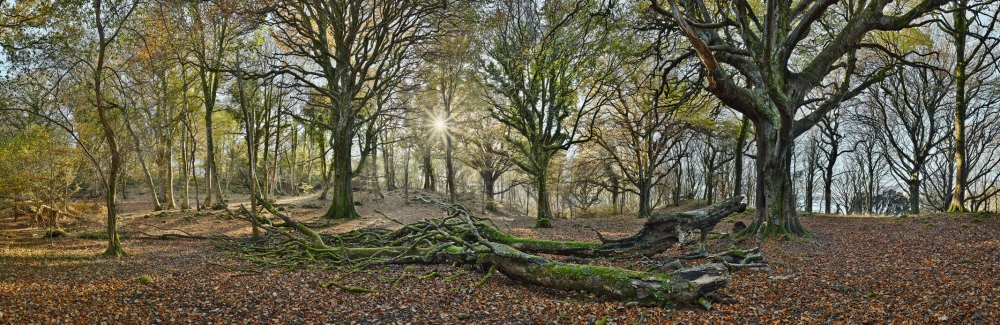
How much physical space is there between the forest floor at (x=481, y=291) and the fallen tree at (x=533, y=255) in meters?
0.22

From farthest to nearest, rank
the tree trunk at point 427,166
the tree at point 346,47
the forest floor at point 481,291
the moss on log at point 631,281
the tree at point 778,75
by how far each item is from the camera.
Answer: the tree trunk at point 427,166 < the tree at point 346,47 < the tree at point 778,75 < the moss on log at point 631,281 < the forest floor at point 481,291

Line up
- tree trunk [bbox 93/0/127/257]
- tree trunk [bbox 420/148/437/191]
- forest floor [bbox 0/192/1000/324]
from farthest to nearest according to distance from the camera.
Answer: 1. tree trunk [bbox 420/148/437/191]
2. tree trunk [bbox 93/0/127/257]
3. forest floor [bbox 0/192/1000/324]

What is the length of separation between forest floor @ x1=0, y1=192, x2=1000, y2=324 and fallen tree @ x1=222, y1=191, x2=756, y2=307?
0.22 meters

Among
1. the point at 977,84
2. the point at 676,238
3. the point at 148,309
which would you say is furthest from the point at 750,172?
the point at 148,309

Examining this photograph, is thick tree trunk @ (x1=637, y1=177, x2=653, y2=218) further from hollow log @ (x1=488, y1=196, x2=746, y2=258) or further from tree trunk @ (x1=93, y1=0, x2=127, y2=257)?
tree trunk @ (x1=93, y1=0, x2=127, y2=257)

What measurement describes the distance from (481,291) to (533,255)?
1209 mm

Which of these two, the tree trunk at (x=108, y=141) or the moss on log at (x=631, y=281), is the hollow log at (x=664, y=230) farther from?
the tree trunk at (x=108, y=141)

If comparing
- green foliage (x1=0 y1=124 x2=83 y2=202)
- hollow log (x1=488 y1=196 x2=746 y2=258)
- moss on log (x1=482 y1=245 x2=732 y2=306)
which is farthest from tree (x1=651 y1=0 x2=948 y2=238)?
green foliage (x1=0 y1=124 x2=83 y2=202)

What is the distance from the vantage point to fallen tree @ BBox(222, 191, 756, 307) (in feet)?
19.6

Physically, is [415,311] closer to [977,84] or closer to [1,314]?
[1,314]

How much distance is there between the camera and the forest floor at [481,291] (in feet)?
17.2

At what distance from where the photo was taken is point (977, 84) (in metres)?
17.2

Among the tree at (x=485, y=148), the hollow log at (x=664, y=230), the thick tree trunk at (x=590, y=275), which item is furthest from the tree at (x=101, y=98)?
the tree at (x=485, y=148)

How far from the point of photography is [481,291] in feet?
23.7
